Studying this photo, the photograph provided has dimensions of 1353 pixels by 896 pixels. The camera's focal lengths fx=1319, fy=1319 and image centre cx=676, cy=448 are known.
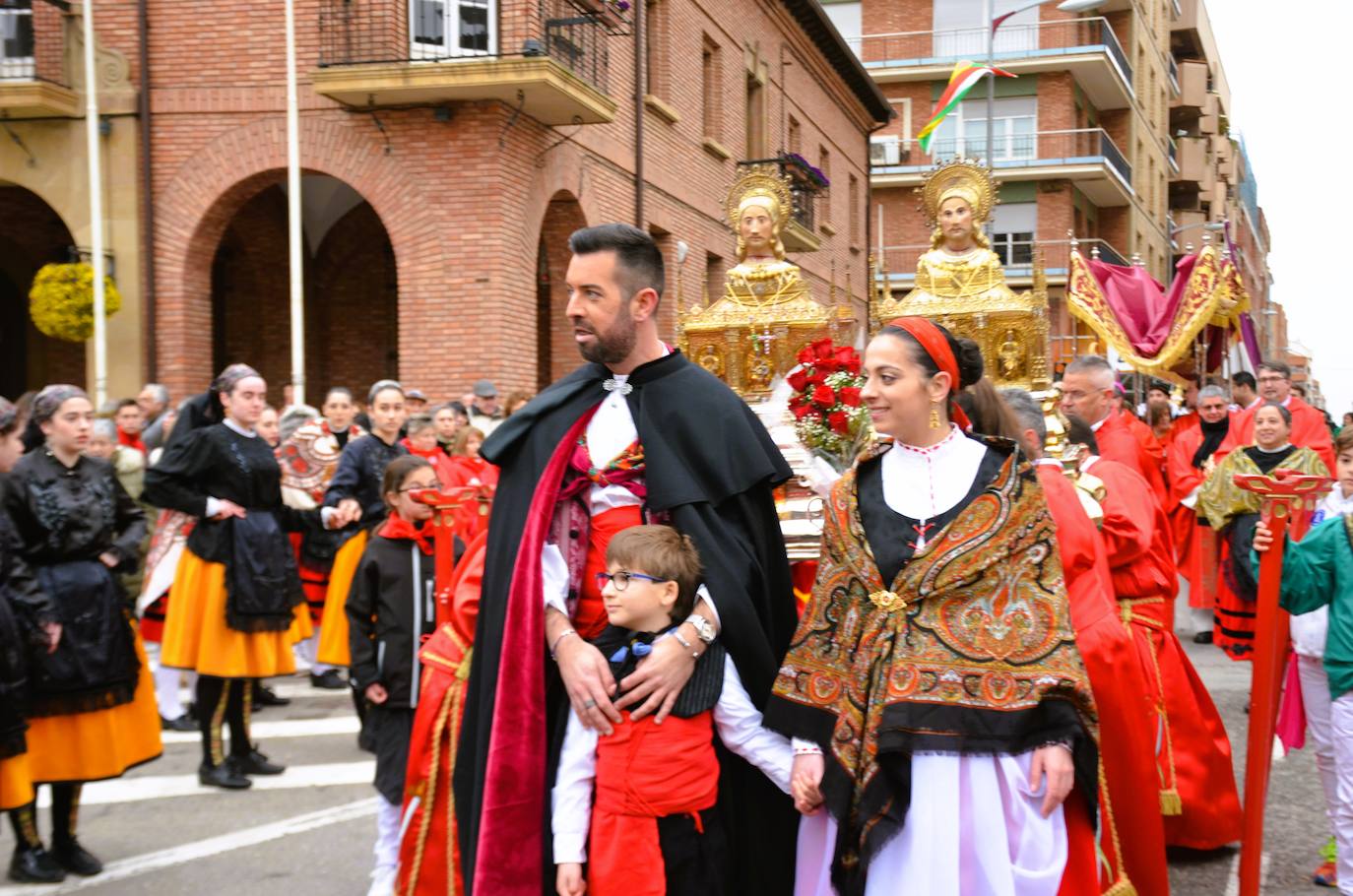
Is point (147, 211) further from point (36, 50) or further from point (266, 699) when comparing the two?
point (266, 699)

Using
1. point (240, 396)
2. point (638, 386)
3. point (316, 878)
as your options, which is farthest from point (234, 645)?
point (638, 386)

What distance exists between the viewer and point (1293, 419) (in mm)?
10258

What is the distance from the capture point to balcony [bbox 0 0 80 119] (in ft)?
43.9

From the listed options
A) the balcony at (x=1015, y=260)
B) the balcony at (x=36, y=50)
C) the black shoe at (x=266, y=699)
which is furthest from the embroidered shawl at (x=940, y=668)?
the balcony at (x=1015, y=260)

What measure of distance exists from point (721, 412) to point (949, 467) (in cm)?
60

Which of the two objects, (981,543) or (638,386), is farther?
(638,386)

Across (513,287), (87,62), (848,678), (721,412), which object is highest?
(87,62)

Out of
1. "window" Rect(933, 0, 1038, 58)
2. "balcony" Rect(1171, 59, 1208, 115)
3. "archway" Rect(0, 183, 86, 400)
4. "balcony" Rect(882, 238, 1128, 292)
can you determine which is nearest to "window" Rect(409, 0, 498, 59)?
"archway" Rect(0, 183, 86, 400)

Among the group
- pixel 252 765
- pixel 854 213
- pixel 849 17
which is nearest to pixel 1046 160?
pixel 849 17

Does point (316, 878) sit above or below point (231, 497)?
below

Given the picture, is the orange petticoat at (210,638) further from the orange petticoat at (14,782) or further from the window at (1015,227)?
the window at (1015,227)

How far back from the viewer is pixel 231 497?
691 cm

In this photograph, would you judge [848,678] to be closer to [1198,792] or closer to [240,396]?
[1198,792]

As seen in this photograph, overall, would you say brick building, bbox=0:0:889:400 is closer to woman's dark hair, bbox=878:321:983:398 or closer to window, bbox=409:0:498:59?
window, bbox=409:0:498:59
